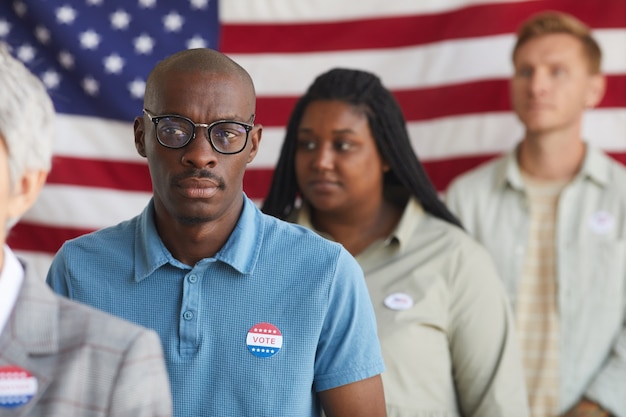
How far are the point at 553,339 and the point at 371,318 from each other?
63.7 inches

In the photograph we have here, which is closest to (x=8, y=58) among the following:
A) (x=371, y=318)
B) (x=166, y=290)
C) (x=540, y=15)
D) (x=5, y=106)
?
(x=5, y=106)

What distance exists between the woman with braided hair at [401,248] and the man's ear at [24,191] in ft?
4.88

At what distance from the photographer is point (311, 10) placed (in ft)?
13.4

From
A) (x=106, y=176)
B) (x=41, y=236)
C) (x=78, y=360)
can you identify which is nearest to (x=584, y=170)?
(x=106, y=176)

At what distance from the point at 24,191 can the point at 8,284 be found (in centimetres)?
13

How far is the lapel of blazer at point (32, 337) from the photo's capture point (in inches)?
50.4

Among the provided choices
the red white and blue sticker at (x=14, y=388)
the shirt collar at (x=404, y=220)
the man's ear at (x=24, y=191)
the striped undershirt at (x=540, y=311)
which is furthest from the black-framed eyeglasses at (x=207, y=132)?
the striped undershirt at (x=540, y=311)

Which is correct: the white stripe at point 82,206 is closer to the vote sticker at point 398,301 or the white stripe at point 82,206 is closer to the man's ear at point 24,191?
the vote sticker at point 398,301

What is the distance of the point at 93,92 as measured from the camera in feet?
13.2

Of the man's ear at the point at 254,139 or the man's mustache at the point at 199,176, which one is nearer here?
the man's mustache at the point at 199,176

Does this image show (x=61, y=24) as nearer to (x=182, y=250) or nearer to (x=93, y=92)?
(x=93, y=92)

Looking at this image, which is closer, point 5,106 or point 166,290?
point 5,106

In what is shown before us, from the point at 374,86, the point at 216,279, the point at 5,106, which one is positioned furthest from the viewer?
the point at 374,86

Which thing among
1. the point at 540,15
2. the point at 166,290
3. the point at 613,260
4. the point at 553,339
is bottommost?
the point at 553,339
